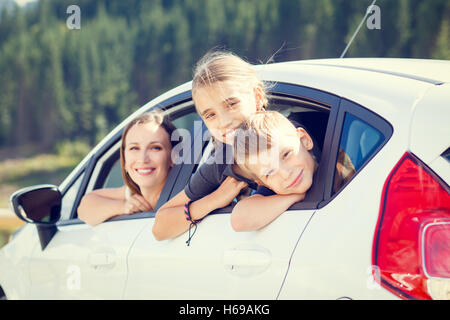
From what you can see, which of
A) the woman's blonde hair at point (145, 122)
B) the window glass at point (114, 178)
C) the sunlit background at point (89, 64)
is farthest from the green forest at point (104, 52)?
the woman's blonde hair at point (145, 122)

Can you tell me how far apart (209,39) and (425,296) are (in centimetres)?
3310

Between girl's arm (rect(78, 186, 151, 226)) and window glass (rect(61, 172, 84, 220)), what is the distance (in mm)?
354

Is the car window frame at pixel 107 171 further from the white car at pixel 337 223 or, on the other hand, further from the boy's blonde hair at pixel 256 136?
the boy's blonde hair at pixel 256 136

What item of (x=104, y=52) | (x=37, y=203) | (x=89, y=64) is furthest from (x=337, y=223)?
(x=104, y=52)

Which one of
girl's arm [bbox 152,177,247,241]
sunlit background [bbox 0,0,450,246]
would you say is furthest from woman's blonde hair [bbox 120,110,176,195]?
sunlit background [bbox 0,0,450,246]

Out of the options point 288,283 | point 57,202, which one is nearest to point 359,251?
point 288,283

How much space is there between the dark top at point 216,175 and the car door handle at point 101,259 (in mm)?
487

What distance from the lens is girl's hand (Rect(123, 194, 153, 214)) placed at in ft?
7.54

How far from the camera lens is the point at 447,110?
51.3 inches

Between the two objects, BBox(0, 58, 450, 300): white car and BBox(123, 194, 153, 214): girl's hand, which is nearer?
BBox(0, 58, 450, 300): white car

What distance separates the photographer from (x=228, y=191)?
1.81 metres

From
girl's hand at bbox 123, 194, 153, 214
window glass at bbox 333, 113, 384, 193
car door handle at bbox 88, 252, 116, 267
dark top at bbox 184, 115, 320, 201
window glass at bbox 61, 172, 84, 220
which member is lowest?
car door handle at bbox 88, 252, 116, 267

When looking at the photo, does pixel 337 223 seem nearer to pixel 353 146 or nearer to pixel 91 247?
pixel 353 146

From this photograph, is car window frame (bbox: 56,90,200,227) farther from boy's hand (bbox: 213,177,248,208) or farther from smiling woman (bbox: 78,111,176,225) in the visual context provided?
boy's hand (bbox: 213,177,248,208)
